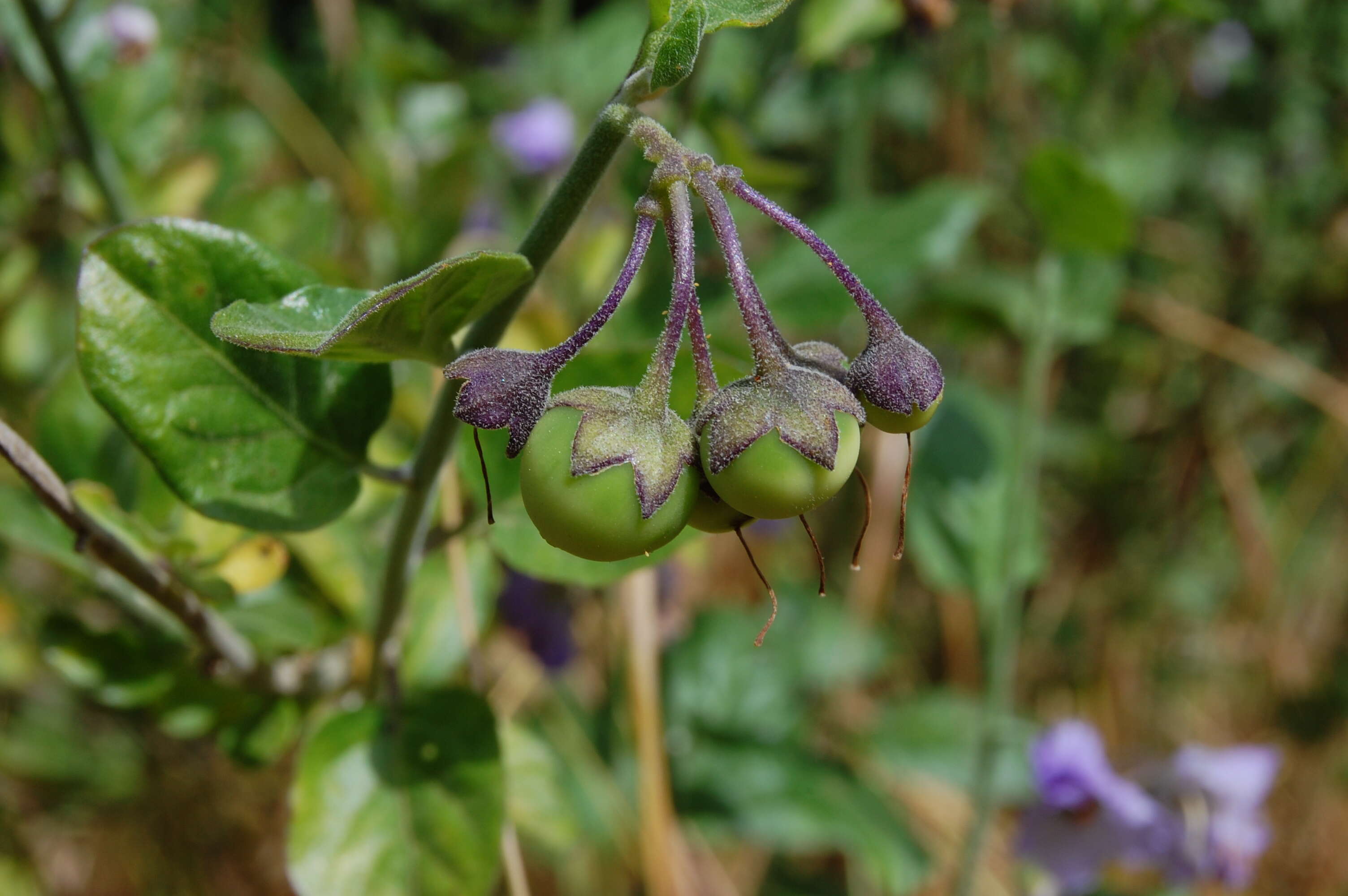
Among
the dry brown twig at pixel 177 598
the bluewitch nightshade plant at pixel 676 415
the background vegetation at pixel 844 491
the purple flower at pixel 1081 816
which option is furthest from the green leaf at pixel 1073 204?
the dry brown twig at pixel 177 598

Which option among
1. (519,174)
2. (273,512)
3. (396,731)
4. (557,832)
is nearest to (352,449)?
(273,512)

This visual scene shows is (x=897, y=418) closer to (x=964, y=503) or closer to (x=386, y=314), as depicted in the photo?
(x=386, y=314)

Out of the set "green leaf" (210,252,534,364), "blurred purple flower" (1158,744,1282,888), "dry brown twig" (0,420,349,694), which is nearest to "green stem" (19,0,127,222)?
"dry brown twig" (0,420,349,694)

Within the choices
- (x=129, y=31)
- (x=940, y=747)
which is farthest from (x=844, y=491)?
(x=129, y=31)

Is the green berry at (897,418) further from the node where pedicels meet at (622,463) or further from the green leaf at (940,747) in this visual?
the green leaf at (940,747)

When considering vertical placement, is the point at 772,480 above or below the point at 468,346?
below

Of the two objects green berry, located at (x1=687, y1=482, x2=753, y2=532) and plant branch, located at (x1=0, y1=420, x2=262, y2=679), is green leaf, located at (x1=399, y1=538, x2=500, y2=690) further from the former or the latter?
green berry, located at (x1=687, y1=482, x2=753, y2=532)
